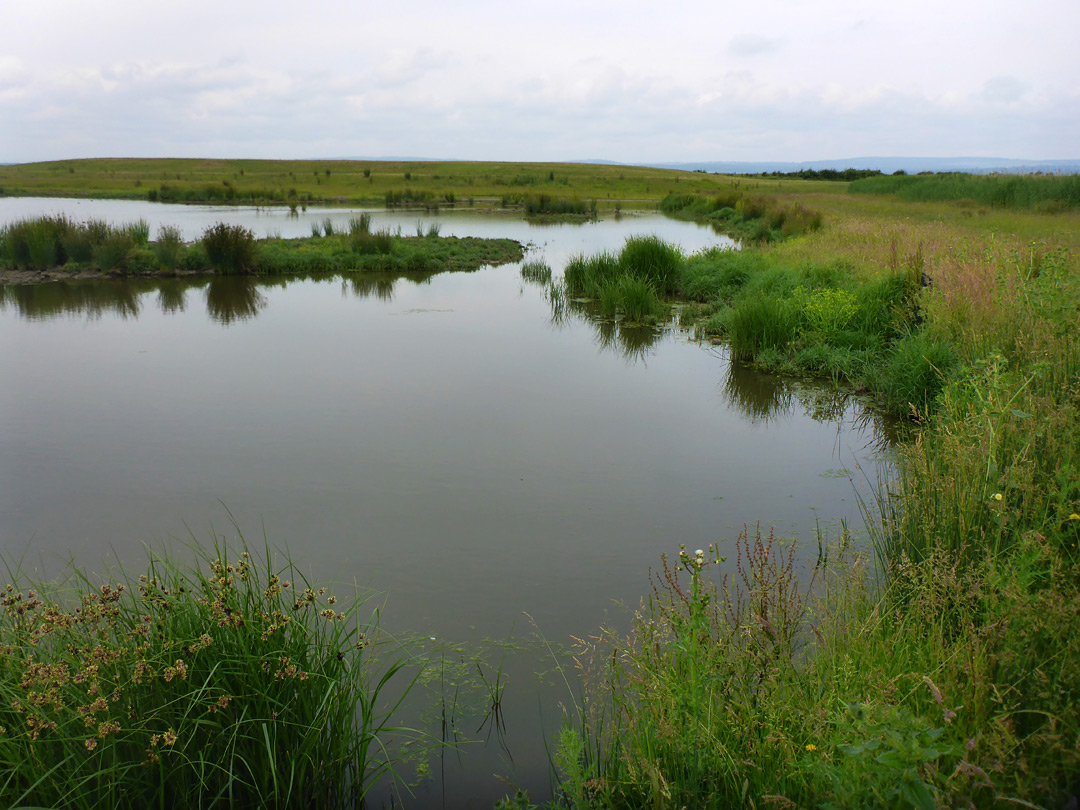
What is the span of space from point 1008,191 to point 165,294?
22975mm

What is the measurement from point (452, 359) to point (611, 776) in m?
6.30

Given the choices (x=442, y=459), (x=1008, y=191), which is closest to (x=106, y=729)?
(x=442, y=459)

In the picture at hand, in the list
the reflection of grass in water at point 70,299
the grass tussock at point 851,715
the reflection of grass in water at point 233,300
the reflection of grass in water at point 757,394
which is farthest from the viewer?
the reflection of grass in water at point 70,299

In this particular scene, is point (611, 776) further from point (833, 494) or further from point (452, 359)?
point (452, 359)

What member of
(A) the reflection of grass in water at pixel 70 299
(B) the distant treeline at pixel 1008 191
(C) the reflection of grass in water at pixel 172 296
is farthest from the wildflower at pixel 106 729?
(B) the distant treeline at pixel 1008 191

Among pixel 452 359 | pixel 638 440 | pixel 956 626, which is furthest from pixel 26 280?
pixel 956 626

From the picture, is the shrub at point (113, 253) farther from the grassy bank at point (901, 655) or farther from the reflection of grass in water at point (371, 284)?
the grassy bank at point (901, 655)

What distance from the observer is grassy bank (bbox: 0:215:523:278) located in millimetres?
14141

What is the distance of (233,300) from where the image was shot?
12.0 metres

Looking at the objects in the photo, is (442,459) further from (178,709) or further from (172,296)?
(172,296)

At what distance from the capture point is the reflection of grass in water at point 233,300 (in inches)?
420

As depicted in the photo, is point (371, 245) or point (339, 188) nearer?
point (371, 245)

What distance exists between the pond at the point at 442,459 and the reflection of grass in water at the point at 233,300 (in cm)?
73

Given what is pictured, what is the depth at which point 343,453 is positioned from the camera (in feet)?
17.3
